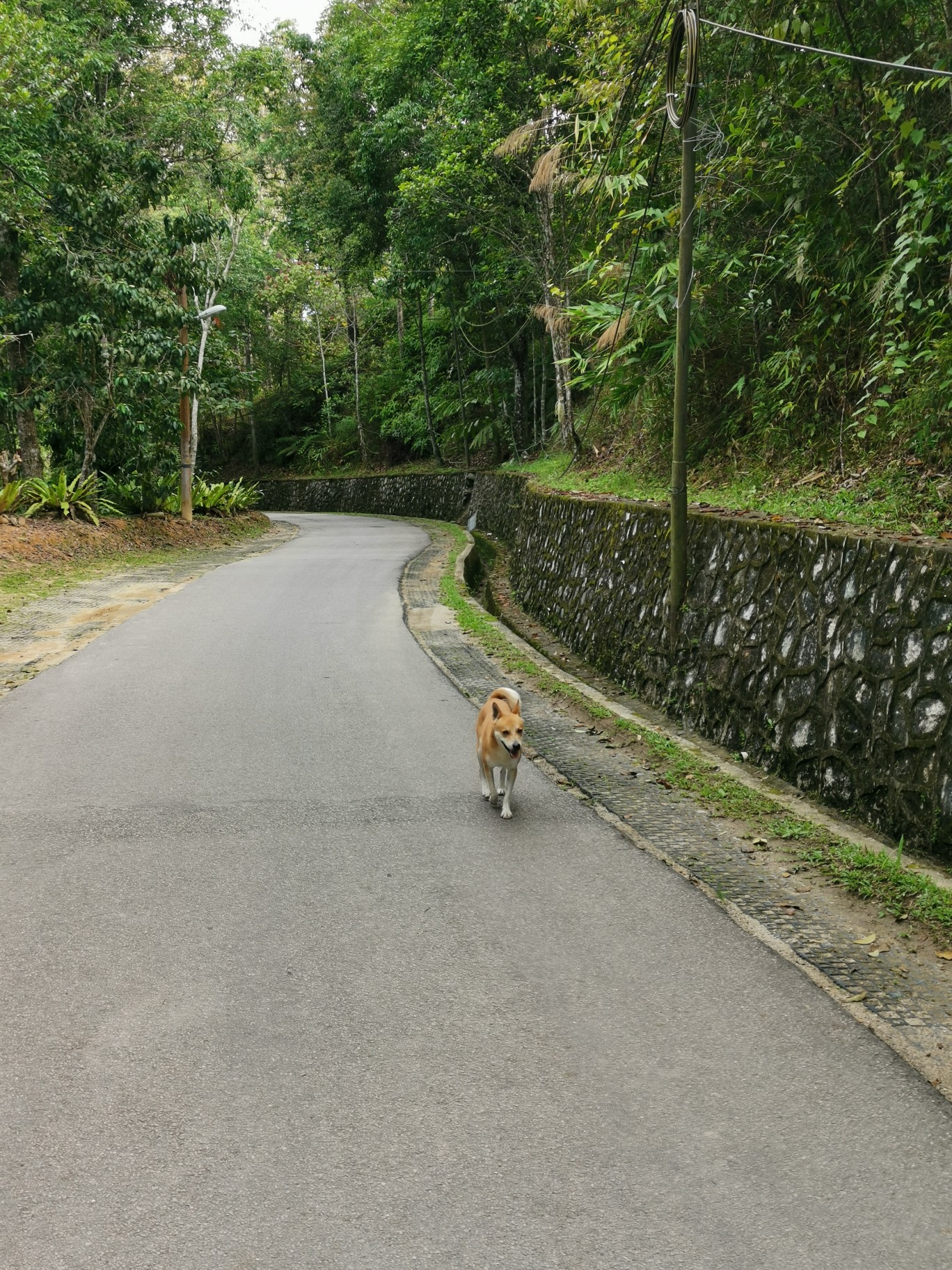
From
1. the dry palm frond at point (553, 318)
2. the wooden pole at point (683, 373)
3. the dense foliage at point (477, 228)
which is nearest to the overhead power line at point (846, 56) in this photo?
the dense foliage at point (477, 228)

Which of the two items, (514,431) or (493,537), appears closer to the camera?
(493,537)

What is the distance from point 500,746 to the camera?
5.77m

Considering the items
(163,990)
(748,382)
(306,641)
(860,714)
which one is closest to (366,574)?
(306,641)

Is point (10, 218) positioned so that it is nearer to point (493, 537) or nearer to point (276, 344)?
point (493, 537)

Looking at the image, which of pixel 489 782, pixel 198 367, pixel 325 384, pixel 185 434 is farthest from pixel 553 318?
pixel 325 384

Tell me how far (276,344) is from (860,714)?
44138mm

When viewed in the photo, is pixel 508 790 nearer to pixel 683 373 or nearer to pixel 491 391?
pixel 683 373

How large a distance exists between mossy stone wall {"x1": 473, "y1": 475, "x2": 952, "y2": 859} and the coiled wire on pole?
300 cm

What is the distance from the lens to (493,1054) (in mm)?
3443

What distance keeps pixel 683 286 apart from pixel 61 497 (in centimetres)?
1459

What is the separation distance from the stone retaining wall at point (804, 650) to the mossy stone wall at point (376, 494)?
22.2 meters

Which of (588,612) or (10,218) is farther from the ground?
(10,218)

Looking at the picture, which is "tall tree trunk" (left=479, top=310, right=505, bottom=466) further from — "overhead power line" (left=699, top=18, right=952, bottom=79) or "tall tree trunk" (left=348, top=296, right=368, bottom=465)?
"overhead power line" (left=699, top=18, right=952, bottom=79)

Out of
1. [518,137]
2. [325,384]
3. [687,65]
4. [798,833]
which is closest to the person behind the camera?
[798,833]
